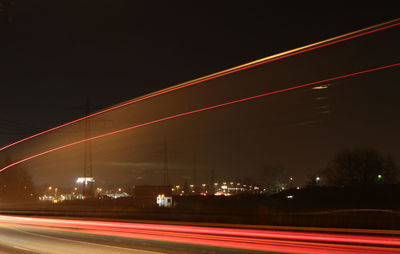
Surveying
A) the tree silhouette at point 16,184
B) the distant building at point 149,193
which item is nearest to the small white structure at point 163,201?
the distant building at point 149,193

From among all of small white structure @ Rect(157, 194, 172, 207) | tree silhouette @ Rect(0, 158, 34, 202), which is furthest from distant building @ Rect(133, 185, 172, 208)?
tree silhouette @ Rect(0, 158, 34, 202)

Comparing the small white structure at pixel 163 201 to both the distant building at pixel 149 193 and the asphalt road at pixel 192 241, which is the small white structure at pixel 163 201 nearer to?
the distant building at pixel 149 193

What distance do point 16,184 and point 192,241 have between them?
8738 cm

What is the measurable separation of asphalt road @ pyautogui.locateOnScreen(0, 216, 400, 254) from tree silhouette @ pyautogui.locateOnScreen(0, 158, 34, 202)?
226 ft

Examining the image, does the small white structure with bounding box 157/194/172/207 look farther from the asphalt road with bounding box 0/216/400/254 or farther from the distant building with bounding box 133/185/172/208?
the asphalt road with bounding box 0/216/400/254

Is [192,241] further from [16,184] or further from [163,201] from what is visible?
[16,184]

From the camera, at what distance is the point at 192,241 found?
51.0 feet

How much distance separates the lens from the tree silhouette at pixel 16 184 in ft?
280

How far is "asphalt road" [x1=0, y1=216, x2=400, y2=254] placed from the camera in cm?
1279

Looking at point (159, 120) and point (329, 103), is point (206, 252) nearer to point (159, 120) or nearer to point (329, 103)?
point (329, 103)

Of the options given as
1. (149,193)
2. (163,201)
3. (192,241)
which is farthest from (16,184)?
(192,241)

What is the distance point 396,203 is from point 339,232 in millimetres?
32310

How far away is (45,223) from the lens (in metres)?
25.9

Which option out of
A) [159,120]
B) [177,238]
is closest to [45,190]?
[159,120]
